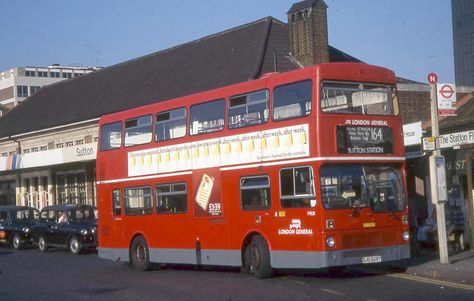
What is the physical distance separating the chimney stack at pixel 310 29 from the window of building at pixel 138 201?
17406 millimetres

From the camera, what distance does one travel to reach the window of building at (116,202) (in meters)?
21.9

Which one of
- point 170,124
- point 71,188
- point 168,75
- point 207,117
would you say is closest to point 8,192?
point 71,188

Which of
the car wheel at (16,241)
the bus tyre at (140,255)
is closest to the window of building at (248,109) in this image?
the bus tyre at (140,255)

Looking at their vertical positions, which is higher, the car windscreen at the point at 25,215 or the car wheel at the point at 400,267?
the car windscreen at the point at 25,215

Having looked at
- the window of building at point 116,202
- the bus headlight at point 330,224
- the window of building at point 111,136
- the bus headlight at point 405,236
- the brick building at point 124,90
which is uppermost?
the brick building at point 124,90

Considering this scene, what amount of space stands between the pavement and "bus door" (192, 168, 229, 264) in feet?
13.6

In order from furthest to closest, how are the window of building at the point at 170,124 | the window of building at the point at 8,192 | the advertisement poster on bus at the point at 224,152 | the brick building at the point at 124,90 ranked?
the window of building at the point at 8,192
the brick building at the point at 124,90
the window of building at the point at 170,124
the advertisement poster on bus at the point at 224,152

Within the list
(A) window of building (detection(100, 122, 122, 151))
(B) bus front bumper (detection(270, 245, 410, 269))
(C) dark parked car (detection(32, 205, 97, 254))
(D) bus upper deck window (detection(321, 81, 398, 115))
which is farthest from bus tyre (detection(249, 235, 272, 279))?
(C) dark parked car (detection(32, 205, 97, 254))

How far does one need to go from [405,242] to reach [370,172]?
1712 millimetres

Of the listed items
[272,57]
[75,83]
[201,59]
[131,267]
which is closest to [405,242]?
[131,267]

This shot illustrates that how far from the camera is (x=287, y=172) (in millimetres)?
16203

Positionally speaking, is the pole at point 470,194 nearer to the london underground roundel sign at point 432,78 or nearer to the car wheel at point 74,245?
the london underground roundel sign at point 432,78

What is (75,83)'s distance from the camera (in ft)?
186

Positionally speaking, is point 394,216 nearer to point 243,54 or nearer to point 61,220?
point 61,220
